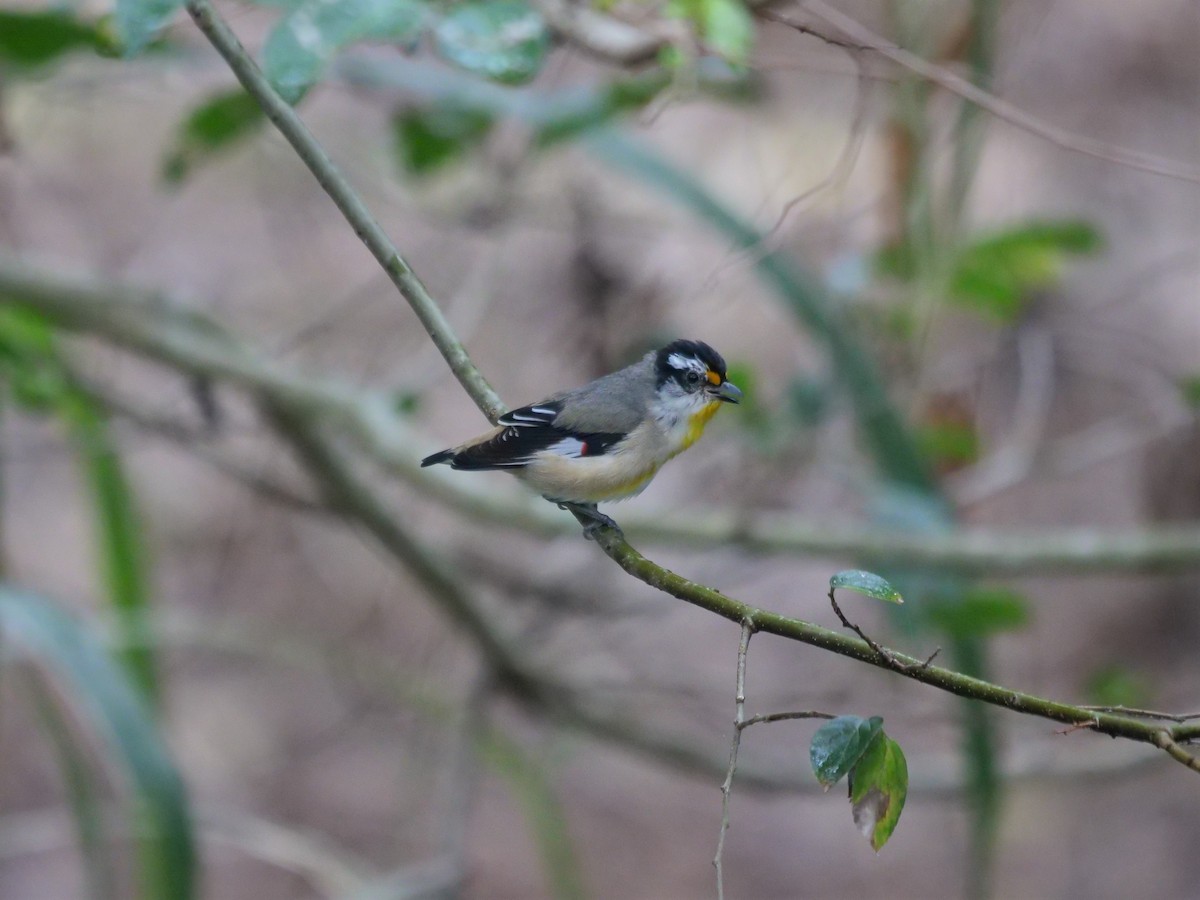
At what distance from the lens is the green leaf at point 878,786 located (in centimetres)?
113

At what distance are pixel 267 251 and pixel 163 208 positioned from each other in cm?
54

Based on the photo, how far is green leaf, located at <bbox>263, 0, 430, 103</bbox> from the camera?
4.96ft

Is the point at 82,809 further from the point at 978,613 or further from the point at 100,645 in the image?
the point at 978,613

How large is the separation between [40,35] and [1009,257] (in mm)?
2294

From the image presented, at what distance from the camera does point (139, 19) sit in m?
1.53

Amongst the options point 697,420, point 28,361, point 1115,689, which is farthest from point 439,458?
point 1115,689

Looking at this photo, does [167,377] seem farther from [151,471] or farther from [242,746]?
[242,746]

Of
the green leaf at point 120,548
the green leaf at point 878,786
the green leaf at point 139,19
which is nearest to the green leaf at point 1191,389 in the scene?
the green leaf at point 878,786

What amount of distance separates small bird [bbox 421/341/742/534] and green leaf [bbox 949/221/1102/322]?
3.48 feet

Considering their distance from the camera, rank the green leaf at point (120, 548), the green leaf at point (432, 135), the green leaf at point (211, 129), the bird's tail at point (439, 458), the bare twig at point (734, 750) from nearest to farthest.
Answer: the bare twig at point (734, 750) → the bird's tail at point (439, 458) → the green leaf at point (211, 129) → the green leaf at point (432, 135) → the green leaf at point (120, 548)

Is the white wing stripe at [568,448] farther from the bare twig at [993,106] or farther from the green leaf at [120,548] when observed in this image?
the green leaf at [120,548]

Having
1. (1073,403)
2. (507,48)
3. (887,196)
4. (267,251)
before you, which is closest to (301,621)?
(267,251)

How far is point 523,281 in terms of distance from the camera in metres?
5.13

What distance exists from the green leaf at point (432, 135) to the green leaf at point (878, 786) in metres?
2.17
